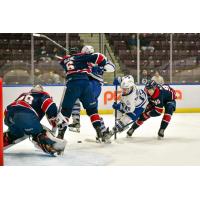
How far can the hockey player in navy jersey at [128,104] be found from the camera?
14.0 ft

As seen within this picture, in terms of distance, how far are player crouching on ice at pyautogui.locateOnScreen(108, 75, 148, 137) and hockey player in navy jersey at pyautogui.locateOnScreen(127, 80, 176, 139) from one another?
0.05 m

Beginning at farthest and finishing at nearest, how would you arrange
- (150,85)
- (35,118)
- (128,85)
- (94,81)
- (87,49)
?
1. (150,85)
2. (128,85)
3. (94,81)
4. (87,49)
5. (35,118)

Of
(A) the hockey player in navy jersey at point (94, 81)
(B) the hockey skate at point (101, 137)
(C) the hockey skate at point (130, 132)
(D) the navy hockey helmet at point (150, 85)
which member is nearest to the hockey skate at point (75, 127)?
(A) the hockey player in navy jersey at point (94, 81)

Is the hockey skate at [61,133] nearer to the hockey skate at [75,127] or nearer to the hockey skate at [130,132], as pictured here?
the hockey skate at [75,127]

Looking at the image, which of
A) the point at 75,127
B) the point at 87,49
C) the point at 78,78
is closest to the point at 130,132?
the point at 75,127

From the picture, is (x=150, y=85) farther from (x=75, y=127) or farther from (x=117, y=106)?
(x=75, y=127)

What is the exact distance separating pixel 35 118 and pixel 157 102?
107 cm

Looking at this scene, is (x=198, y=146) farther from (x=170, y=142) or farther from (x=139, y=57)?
(x=139, y=57)

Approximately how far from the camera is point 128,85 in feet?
14.0

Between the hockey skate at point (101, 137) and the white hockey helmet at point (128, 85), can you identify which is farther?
the white hockey helmet at point (128, 85)

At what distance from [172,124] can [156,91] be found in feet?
0.97

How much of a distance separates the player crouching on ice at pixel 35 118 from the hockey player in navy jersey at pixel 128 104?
498mm

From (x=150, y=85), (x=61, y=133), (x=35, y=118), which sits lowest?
(x=61, y=133)
